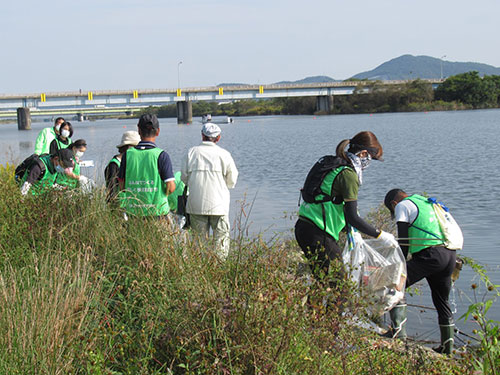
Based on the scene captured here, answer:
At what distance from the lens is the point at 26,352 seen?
Answer: 381cm

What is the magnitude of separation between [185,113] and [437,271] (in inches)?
3789

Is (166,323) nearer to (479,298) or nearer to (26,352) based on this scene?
(26,352)

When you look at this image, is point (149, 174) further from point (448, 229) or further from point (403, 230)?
point (448, 229)

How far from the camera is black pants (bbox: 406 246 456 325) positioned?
591 centimetres

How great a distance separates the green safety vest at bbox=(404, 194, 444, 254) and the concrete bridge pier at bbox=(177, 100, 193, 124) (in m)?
94.2

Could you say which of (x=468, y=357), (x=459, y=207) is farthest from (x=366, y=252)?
(x=459, y=207)

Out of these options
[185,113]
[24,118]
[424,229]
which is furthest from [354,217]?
[185,113]

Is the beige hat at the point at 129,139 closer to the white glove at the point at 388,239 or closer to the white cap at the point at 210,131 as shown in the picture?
the white cap at the point at 210,131

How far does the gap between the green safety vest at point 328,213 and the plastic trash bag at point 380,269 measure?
218 mm

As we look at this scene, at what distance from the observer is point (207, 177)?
6938mm

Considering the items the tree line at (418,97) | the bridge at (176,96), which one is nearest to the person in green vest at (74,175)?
the bridge at (176,96)

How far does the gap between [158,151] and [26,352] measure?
3256 millimetres

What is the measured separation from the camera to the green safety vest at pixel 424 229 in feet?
19.3

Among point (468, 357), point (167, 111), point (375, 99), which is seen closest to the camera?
point (468, 357)
